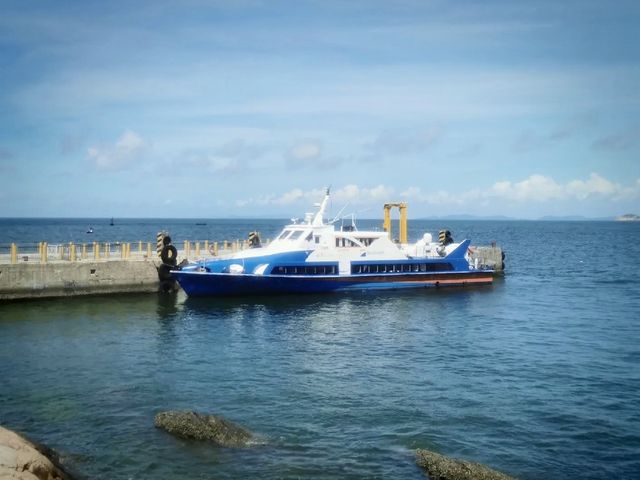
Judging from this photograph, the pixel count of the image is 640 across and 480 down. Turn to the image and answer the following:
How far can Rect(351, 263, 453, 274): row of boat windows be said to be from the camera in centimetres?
4456

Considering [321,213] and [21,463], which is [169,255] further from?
[21,463]

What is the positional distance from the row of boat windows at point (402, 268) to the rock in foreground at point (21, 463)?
32.9m

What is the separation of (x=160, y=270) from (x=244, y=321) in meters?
11.2

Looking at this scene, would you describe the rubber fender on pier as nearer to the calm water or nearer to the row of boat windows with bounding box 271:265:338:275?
the calm water

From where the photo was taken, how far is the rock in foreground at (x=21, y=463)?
1074 cm

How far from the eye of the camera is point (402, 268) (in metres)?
46.1

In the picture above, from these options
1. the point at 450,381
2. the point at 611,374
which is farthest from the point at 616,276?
the point at 450,381

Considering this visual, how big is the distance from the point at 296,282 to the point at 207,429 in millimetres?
25323

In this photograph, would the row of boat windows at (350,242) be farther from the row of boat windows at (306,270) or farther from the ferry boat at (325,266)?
the row of boat windows at (306,270)

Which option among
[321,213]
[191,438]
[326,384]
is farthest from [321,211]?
[191,438]

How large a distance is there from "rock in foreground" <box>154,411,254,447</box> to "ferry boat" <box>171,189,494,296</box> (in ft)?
74.1

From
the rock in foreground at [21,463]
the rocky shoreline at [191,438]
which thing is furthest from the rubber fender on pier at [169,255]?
the rock in foreground at [21,463]

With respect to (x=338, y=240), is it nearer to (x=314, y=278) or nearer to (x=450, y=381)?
(x=314, y=278)

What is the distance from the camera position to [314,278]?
41.9 metres
